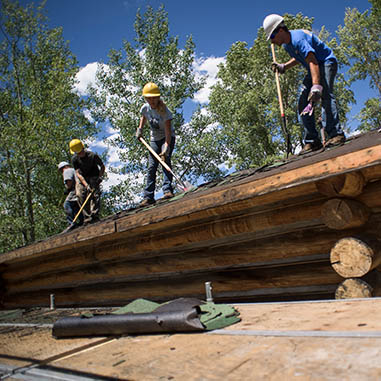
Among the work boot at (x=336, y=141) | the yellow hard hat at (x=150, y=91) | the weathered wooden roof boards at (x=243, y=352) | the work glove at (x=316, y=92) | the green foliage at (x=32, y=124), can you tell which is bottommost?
the weathered wooden roof boards at (x=243, y=352)

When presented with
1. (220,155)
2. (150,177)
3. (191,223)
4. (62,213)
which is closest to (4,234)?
(62,213)

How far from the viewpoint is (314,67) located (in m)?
4.07

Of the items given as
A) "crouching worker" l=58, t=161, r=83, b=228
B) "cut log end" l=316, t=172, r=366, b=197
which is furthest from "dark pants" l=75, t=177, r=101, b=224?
"cut log end" l=316, t=172, r=366, b=197

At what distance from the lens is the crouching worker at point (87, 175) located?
674 cm

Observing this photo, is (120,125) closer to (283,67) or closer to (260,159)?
(260,159)

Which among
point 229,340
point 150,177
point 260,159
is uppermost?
point 260,159

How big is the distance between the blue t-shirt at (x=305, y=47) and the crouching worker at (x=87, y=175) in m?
3.93

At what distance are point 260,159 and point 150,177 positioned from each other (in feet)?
61.4

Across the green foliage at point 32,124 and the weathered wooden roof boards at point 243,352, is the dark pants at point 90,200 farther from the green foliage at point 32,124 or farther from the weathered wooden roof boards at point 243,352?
the green foliage at point 32,124

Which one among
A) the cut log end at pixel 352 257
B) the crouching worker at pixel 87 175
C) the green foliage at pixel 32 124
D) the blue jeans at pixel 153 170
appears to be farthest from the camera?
the green foliage at pixel 32 124

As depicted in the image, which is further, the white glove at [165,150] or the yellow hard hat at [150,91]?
the white glove at [165,150]

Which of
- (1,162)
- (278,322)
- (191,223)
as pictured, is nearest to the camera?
(278,322)

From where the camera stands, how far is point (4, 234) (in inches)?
688

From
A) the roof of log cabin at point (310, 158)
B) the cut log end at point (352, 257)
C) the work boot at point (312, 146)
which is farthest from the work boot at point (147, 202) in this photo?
the cut log end at point (352, 257)
